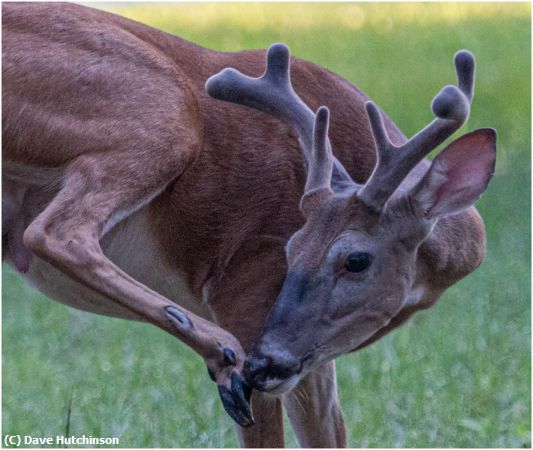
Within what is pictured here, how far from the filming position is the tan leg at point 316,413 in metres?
5.76

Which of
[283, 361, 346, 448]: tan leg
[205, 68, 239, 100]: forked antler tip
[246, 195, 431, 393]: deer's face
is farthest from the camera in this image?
[283, 361, 346, 448]: tan leg

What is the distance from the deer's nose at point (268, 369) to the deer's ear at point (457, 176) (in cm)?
72

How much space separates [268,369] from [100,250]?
0.72 m

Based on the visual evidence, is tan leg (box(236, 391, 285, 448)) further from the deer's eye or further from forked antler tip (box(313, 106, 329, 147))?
forked antler tip (box(313, 106, 329, 147))

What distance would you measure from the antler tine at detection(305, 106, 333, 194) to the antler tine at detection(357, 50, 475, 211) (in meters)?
0.16

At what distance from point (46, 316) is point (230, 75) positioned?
329cm

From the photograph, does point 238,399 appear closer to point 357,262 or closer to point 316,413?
point 357,262

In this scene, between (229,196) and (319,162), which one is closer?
(319,162)

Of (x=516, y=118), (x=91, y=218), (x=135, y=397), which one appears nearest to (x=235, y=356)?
(x=91, y=218)

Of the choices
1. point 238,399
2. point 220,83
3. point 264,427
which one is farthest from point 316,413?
point 220,83

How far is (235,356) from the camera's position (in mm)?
4742

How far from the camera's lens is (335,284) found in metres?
4.93

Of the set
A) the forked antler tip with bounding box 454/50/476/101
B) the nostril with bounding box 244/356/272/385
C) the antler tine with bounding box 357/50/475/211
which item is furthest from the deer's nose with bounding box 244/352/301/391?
the forked antler tip with bounding box 454/50/476/101

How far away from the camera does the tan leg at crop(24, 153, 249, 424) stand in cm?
473
